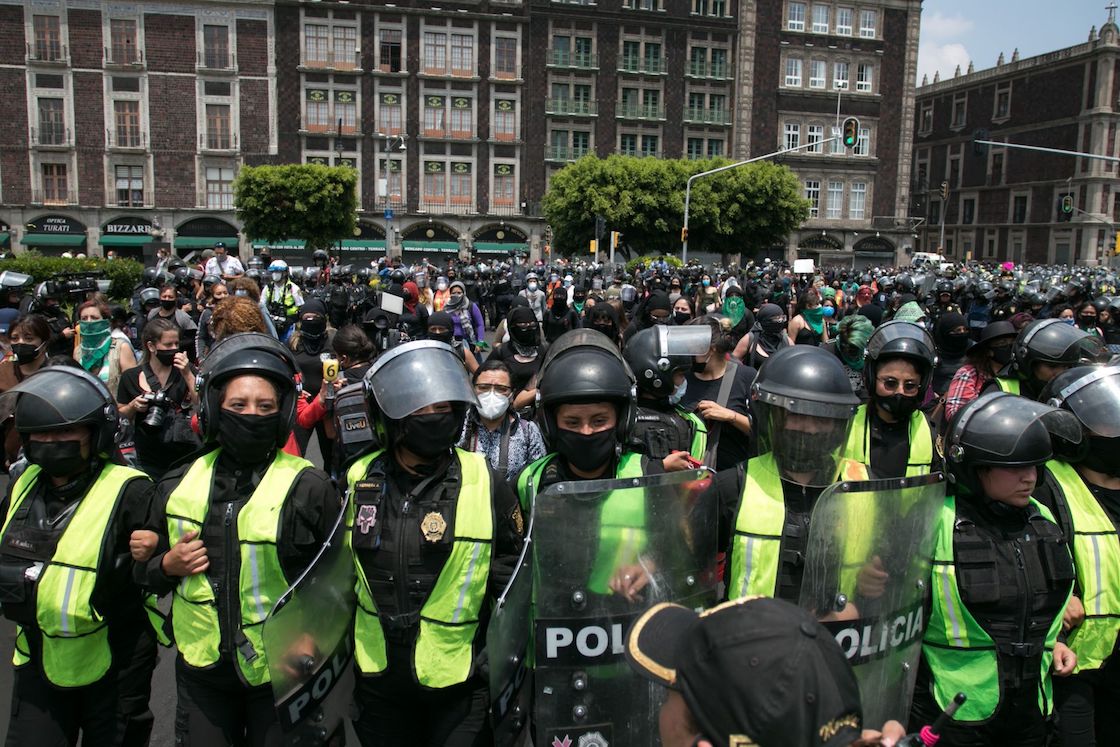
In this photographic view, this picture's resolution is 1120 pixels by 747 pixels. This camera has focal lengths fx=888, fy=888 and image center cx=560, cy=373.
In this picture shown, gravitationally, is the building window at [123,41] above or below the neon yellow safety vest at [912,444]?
above

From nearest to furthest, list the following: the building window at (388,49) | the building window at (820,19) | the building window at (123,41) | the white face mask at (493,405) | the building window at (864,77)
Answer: the white face mask at (493,405) < the building window at (123,41) < the building window at (388,49) < the building window at (820,19) < the building window at (864,77)

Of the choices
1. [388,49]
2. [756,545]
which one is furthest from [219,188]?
[756,545]

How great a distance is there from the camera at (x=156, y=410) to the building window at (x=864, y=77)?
52743mm

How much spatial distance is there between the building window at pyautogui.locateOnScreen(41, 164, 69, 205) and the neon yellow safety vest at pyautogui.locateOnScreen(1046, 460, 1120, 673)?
47.0 m

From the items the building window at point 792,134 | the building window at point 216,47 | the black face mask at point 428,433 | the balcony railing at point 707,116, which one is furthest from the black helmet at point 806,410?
the building window at point 792,134

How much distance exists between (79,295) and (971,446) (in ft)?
30.7

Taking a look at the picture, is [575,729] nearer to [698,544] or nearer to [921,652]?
[698,544]

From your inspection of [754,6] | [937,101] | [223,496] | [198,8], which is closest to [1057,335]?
[223,496]

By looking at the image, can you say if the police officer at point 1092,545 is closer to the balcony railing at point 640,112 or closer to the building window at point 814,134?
the balcony railing at point 640,112

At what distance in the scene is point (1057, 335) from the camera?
4758 mm

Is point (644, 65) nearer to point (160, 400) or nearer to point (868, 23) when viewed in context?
point (868, 23)

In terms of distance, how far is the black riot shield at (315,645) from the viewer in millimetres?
2520

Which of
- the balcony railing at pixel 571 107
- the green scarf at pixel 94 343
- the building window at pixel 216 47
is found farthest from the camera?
the balcony railing at pixel 571 107

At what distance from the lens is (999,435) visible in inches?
109
